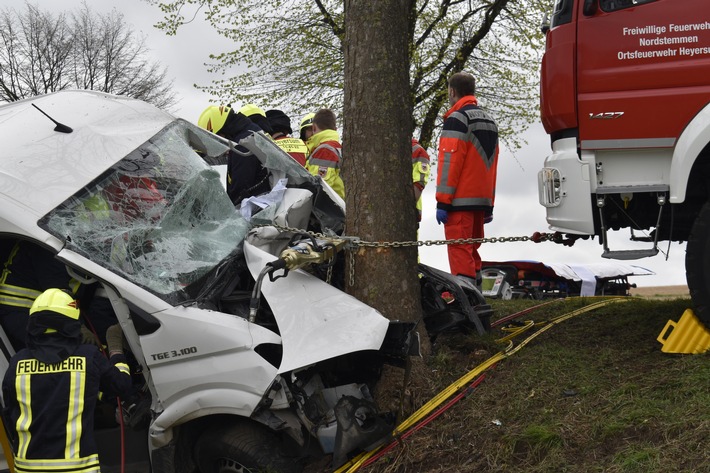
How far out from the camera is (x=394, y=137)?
5867 mm

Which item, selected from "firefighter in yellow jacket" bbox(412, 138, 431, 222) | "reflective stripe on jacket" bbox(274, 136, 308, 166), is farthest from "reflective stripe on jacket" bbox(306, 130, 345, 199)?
"firefighter in yellow jacket" bbox(412, 138, 431, 222)

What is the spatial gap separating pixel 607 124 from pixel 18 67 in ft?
70.4

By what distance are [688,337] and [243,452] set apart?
9.91 feet

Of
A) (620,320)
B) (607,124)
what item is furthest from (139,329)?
(620,320)

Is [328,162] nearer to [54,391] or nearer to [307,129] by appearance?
[307,129]

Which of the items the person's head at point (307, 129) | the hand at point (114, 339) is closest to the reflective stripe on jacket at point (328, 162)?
the person's head at point (307, 129)

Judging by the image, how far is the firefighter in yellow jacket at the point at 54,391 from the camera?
439 cm

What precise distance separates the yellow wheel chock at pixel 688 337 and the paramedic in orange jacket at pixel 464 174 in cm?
211

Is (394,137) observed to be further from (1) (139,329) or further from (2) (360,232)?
(1) (139,329)

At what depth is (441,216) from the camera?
23.7 feet

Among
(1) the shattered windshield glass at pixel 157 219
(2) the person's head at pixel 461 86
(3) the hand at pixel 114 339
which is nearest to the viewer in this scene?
(1) the shattered windshield glass at pixel 157 219

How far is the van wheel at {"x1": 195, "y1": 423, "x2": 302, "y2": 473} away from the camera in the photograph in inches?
172

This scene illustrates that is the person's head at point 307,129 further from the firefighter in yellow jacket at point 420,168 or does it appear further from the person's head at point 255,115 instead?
the person's head at point 255,115

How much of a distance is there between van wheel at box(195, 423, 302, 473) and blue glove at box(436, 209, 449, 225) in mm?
3187
